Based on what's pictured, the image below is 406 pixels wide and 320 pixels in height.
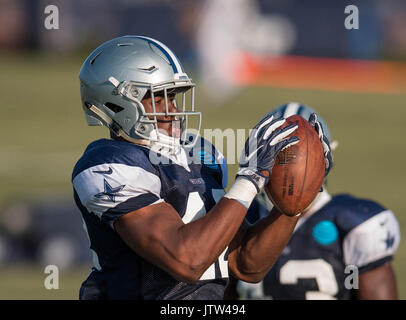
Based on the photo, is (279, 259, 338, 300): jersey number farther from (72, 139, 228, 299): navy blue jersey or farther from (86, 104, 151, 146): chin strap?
(86, 104, 151, 146): chin strap

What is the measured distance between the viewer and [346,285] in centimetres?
464

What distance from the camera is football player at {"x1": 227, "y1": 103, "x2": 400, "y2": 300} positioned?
4.59 m

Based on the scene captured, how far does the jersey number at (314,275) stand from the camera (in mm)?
4672

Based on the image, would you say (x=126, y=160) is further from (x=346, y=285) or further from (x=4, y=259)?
(x=4, y=259)

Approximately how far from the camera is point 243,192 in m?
3.45

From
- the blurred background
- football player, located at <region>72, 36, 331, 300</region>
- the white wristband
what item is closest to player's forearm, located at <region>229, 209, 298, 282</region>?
football player, located at <region>72, 36, 331, 300</region>

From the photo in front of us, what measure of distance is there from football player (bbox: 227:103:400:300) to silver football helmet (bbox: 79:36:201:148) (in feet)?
3.72

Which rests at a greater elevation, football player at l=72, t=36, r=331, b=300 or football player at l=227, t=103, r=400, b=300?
football player at l=72, t=36, r=331, b=300

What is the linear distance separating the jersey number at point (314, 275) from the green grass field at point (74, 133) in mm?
2893

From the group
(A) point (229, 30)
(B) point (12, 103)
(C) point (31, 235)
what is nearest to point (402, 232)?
(C) point (31, 235)

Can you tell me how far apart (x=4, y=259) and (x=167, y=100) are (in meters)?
4.94

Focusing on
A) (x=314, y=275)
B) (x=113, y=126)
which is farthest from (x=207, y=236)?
(x=314, y=275)

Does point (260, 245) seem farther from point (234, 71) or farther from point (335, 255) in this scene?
point (234, 71)

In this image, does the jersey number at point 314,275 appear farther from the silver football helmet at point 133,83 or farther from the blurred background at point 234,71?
the blurred background at point 234,71
